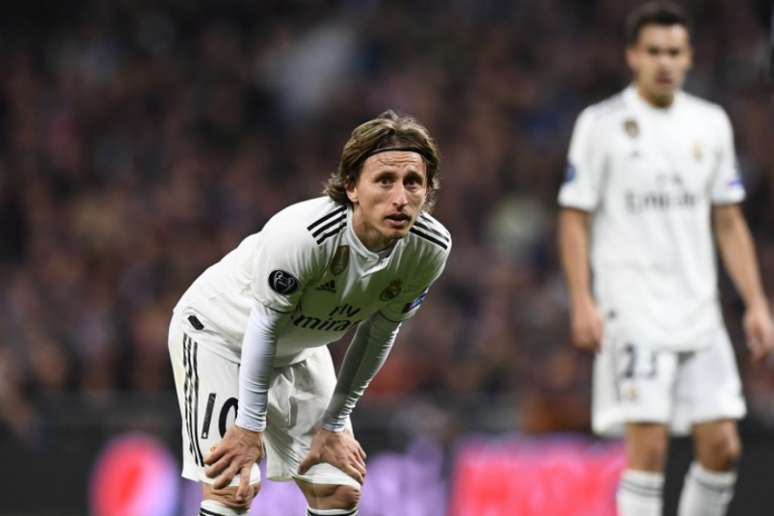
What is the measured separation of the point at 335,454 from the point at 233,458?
1.57 ft

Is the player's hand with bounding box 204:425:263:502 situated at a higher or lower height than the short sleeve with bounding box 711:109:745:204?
lower

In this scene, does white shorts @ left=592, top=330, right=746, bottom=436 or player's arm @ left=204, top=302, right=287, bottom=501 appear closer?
player's arm @ left=204, top=302, right=287, bottom=501

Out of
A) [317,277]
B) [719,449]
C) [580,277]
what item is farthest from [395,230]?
[719,449]

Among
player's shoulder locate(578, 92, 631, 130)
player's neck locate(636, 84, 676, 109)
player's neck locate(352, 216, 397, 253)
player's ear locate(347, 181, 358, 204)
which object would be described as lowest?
player's neck locate(352, 216, 397, 253)

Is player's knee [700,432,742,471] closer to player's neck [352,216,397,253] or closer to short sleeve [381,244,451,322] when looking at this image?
short sleeve [381,244,451,322]

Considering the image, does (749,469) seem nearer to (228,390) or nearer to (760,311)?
(760,311)

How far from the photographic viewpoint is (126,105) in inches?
547

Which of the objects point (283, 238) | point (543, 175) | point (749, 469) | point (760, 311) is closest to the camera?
point (283, 238)

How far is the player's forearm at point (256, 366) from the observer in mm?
4875

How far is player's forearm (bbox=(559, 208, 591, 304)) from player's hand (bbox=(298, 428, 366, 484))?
4.71 feet

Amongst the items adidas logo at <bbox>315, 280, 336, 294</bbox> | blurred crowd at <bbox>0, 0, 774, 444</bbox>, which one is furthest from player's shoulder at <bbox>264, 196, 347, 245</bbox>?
blurred crowd at <bbox>0, 0, 774, 444</bbox>

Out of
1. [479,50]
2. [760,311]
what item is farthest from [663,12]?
[479,50]

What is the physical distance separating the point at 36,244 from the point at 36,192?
61cm

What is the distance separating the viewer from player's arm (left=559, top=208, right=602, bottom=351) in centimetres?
618
